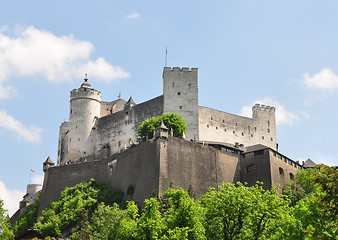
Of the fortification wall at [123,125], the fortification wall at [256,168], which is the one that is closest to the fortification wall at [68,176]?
the fortification wall at [123,125]

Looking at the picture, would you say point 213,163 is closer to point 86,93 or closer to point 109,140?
point 109,140

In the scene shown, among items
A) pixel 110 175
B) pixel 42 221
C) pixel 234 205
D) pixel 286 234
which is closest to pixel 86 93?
pixel 110 175

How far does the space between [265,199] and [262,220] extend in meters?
1.93

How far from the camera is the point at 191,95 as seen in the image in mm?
79125

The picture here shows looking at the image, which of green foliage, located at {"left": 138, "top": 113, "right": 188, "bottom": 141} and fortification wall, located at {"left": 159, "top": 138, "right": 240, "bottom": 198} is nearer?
fortification wall, located at {"left": 159, "top": 138, "right": 240, "bottom": 198}

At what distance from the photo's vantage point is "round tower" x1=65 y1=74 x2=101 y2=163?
8488 centimetres

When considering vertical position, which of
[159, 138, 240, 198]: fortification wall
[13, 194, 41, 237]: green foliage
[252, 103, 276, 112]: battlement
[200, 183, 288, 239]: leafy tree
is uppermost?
[252, 103, 276, 112]: battlement

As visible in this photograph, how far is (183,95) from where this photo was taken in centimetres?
7900

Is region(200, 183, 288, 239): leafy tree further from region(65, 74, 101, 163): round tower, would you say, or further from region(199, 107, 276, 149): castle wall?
region(65, 74, 101, 163): round tower

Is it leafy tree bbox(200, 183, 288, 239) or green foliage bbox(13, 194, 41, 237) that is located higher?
green foliage bbox(13, 194, 41, 237)

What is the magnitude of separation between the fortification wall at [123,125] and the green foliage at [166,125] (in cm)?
392

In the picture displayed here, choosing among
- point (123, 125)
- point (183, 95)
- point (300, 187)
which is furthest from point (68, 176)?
point (300, 187)

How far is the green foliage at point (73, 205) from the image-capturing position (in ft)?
200

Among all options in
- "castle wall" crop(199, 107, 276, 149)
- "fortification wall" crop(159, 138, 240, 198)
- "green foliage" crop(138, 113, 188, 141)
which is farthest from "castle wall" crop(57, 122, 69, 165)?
"fortification wall" crop(159, 138, 240, 198)
